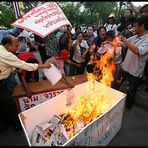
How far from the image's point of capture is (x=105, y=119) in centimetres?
323

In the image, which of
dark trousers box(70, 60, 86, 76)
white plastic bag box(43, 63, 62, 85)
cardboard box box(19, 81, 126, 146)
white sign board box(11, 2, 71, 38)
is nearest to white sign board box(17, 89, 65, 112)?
white plastic bag box(43, 63, 62, 85)

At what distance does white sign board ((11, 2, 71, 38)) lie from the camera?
3.53 meters

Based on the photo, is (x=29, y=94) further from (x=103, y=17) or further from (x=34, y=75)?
(x=103, y=17)

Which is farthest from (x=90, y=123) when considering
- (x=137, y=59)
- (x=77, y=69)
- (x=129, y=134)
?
(x=77, y=69)

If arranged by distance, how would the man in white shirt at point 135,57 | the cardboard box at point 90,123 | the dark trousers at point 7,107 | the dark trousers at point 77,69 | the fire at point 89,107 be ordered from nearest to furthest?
the cardboard box at point 90,123 < the fire at point 89,107 < the dark trousers at point 7,107 < the man in white shirt at point 135,57 < the dark trousers at point 77,69

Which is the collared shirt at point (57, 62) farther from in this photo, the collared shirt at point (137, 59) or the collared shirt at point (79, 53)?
the collared shirt at point (137, 59)

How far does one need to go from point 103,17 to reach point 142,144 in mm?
47406

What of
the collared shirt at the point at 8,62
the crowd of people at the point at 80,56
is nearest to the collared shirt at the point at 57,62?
the crowd of people at the point at 80,56

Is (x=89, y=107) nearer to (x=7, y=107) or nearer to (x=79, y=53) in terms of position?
(x=7, y=107)

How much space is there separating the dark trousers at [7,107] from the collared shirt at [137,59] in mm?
2599

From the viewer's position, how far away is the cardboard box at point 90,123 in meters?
2.92

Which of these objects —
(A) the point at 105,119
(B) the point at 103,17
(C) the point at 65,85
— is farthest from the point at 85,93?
(B) the point at 103,17

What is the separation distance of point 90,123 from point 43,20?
2036mm

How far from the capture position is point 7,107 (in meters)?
3.90
